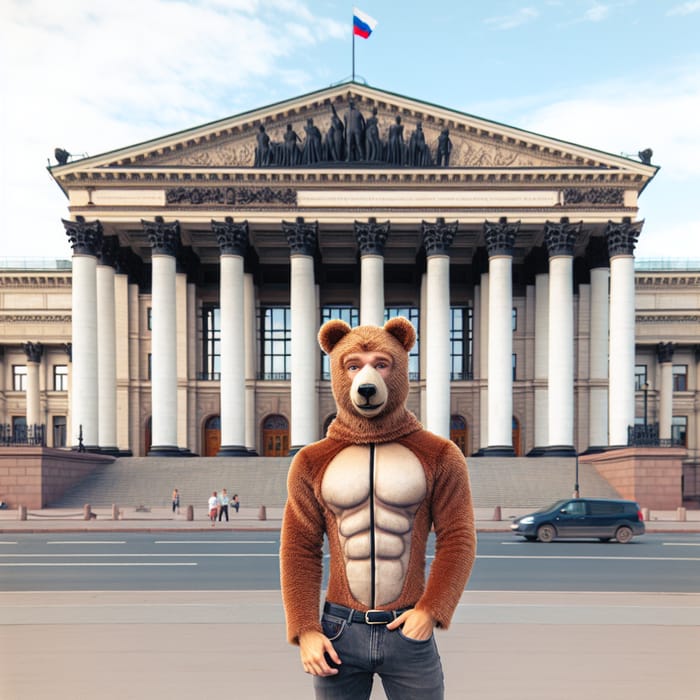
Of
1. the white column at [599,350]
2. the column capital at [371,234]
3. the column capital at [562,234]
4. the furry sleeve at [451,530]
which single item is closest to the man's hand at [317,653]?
the furry sleeve at [451,530]

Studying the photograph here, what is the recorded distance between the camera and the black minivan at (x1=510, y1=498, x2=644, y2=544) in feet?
68.9

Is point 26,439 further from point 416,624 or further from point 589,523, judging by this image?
point 416,624

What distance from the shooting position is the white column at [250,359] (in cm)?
4862

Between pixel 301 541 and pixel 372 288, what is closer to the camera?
pixel 301 541

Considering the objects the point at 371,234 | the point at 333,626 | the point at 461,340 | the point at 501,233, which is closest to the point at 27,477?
the point at 371,234

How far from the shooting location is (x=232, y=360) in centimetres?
4256

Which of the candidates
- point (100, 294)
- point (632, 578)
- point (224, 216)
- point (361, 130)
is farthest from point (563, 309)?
point (632, 578)

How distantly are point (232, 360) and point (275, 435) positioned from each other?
1030cm

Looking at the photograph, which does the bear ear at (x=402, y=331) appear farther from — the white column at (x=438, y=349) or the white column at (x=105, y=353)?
the white column at (x=105, y=353)

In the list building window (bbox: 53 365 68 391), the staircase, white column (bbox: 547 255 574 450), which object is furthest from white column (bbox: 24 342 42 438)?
white column (bbox: 547 255 574 450)

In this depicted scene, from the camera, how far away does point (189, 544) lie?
19.5m

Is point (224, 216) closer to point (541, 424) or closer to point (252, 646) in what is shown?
point (541, 424)

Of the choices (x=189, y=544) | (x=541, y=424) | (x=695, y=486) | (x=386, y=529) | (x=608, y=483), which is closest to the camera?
(x=386, y=529)

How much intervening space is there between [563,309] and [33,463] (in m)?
28.6
